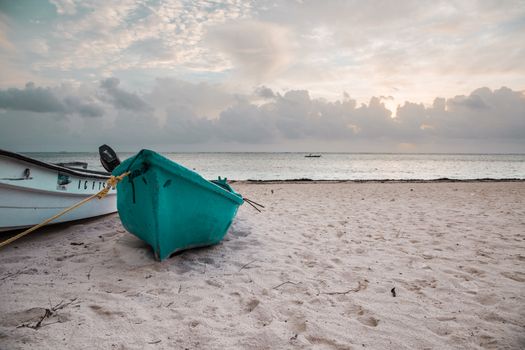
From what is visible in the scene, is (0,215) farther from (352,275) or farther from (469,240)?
(469,240)

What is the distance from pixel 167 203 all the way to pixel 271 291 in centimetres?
148

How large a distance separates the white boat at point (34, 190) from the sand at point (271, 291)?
0.41 m

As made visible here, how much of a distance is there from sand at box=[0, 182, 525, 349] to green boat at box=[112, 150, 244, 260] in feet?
0.92

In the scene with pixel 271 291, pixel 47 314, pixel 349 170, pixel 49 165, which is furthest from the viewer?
pixel 349 170

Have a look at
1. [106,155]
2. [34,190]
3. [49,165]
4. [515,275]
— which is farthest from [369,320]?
[106,155]

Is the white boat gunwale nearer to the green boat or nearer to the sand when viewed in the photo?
the sand

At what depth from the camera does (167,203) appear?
3418 mm

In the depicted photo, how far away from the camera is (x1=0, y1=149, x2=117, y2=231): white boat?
3949 millimetres

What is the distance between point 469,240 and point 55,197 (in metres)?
6.53

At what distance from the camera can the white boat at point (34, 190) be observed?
13.0 feet

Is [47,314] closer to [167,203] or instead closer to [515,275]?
[167,203]

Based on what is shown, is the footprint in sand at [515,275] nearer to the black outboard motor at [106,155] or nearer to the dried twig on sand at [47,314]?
the dried twig on sand at [47,314]

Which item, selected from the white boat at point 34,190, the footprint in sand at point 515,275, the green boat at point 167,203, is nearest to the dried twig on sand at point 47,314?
the green boat at point 167,203

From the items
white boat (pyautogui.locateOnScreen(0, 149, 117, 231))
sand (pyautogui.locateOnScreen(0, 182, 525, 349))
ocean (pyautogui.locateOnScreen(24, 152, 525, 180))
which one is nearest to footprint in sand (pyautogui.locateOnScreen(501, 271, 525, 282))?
sand (pyautogui.locateOnScreen(0, 182, 525, 349))
